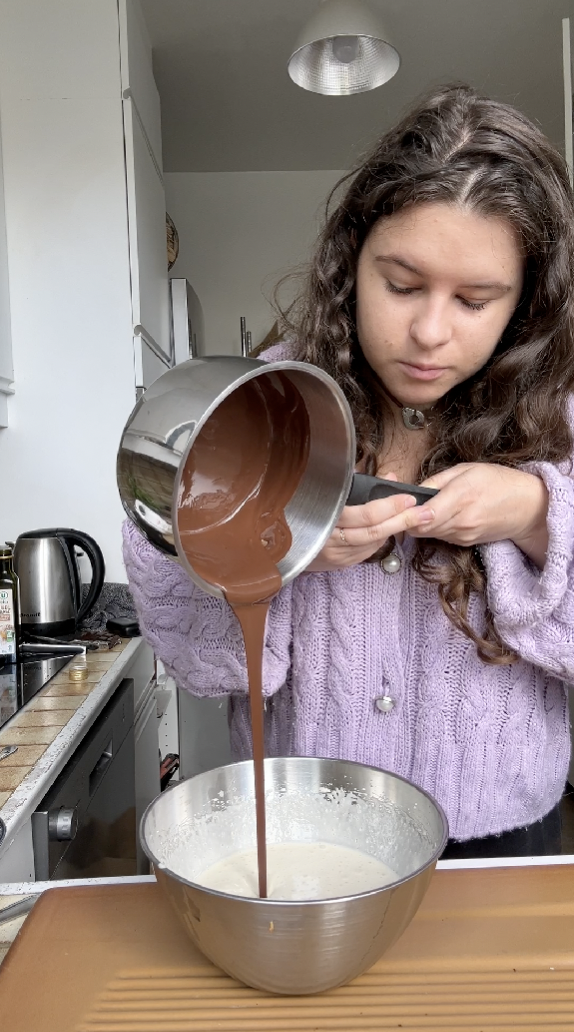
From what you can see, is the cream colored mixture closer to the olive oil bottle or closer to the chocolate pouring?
the chocolate pouring

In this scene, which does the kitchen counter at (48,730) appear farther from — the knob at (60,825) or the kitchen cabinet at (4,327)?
the kitchen cabinet at (4,327)

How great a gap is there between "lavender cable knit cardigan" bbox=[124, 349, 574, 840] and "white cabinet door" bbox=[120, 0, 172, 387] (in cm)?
144

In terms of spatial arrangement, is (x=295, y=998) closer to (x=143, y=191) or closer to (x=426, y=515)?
(x=426, y=515)

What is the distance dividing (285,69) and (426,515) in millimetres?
3012

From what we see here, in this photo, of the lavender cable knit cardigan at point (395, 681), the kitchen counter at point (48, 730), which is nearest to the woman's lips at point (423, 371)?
the lavender cable knit cardigan at point (395, 681)

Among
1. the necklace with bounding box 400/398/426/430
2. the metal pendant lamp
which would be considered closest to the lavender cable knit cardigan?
the necklace with bounding box 400/398/426/430

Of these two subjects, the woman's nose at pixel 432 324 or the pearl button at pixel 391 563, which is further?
the pearl button at pixel 391 563

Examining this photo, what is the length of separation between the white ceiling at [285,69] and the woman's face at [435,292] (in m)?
1.90

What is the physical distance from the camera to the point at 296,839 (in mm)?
799

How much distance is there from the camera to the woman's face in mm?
834

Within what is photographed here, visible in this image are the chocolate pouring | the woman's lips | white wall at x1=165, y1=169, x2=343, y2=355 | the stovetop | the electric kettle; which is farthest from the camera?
white wall at x1=165, y1=169, x2=343, y2=355

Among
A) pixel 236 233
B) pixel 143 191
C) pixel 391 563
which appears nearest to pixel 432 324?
pixel 391 563

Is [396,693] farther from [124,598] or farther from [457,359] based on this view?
[124,598]

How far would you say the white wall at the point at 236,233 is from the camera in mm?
4457
